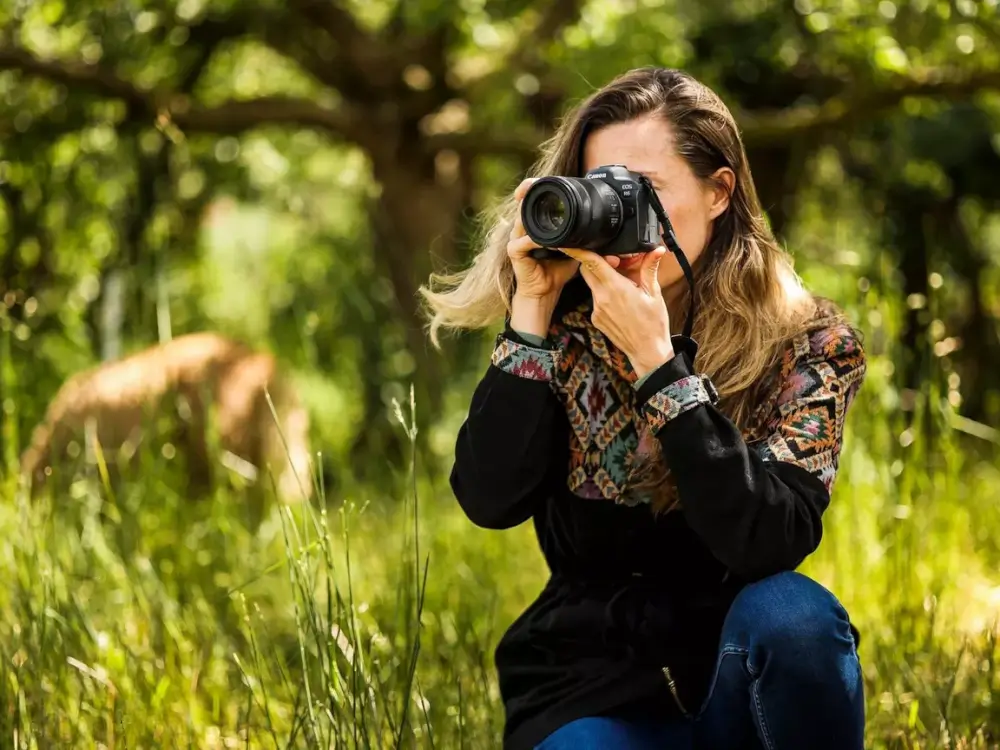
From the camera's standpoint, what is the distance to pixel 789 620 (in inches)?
58.5

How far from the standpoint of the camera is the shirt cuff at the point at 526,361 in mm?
1687

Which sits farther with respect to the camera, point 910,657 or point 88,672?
point 910,657

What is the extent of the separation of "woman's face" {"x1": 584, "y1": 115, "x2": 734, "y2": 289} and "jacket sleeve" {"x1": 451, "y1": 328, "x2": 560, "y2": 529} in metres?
0.18

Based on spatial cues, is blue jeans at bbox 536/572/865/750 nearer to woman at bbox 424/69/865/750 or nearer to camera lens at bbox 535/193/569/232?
woman at bbox 424/69/865/750

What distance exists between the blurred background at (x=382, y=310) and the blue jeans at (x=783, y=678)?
35 centimetres

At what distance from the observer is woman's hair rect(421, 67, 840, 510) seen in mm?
1704

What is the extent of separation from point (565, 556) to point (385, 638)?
42cm

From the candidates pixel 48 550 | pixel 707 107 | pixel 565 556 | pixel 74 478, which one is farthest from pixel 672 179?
pixel 74 478

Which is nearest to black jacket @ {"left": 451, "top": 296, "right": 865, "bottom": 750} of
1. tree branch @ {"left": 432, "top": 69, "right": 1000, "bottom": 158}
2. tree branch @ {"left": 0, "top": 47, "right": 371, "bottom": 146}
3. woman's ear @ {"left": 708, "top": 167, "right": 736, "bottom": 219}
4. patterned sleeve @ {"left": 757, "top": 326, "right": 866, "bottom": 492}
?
patterned sleeve @ {"left": 757, "top": 326, "right": 866, "bottom": 492}

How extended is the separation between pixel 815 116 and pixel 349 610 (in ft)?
8.58

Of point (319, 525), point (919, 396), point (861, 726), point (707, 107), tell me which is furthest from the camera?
point (919, 396)

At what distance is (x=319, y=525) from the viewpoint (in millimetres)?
1636

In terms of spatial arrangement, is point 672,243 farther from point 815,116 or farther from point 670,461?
point 815,116

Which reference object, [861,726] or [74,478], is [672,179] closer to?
[861,726]
